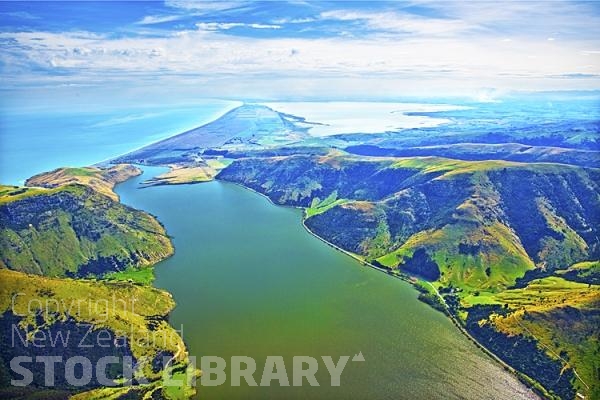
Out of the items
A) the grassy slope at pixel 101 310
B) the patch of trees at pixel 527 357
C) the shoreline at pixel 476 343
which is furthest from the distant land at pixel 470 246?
the grassy slope at pixel 101 310

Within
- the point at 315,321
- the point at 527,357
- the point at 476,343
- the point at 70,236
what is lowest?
the point at 476,343

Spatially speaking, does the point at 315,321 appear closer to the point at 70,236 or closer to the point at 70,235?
the point at 70,236

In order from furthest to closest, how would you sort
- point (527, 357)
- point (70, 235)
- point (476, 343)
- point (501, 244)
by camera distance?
point (70, 235), point (501, 244), point (476, 343), point (527, 357)

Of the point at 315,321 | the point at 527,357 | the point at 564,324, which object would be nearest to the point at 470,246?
the point at 564,324

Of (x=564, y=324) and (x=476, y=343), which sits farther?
(x=476, y=343)

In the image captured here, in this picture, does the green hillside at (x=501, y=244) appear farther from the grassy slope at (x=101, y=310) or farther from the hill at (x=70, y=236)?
the grassy slope at (x=101, y=310)

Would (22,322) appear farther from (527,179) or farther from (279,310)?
(527,179)

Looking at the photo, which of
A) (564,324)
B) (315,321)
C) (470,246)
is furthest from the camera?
(470,246)

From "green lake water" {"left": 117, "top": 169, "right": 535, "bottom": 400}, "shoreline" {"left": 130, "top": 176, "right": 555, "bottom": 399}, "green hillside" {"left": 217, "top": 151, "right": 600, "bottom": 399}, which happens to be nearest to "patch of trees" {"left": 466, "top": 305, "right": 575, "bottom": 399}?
"green hillside" {"left": 217, "top": 151, "right": 600, "bottom": 399}
